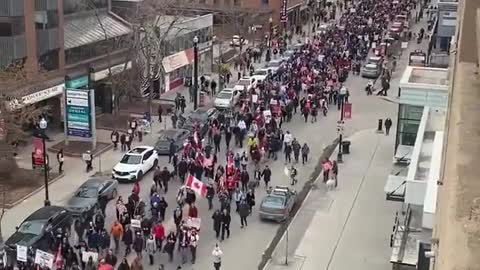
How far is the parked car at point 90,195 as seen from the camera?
2519 cm

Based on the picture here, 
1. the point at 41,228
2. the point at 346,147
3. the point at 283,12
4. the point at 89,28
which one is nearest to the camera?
the point at 41,228

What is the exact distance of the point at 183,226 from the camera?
A: 75.4 ft

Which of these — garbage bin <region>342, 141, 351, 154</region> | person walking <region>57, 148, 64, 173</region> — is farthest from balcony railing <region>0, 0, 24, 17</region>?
garbage bin <region>342, 141, 351, 154</region>

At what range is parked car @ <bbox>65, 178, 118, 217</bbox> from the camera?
25.2m

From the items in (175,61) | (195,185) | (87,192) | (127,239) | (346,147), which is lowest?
(346,147)

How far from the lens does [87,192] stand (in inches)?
1035

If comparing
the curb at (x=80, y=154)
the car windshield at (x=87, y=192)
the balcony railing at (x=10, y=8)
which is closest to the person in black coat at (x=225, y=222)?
the car windshield at (x=87, y=192)

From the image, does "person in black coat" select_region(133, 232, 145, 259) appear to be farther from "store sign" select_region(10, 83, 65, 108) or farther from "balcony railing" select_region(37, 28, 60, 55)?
"balcony railing" select_region(37, 28, 60, 55)

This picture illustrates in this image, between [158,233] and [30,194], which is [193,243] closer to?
[158,233]

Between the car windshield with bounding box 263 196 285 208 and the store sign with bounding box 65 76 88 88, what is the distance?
14.8m

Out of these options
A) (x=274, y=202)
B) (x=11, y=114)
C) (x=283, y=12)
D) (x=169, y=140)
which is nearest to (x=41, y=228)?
(x=11, y=114)

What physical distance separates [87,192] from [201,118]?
13.1 meters

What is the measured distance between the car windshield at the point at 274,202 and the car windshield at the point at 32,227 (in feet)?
25.0

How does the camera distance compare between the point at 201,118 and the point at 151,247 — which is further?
the point at 201,118
